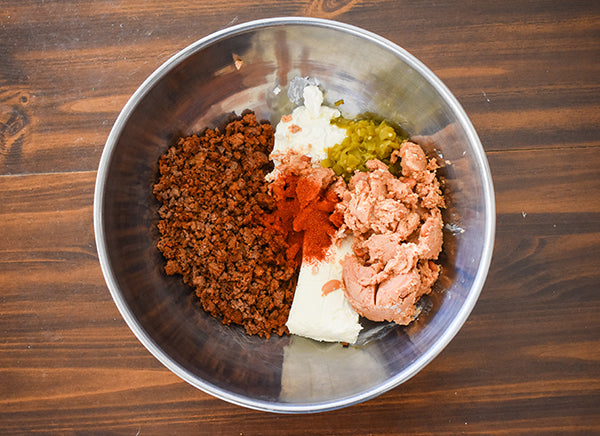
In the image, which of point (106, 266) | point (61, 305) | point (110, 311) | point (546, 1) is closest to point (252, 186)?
point (106, 266)

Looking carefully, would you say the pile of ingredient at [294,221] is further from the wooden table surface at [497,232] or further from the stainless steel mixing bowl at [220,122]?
the wooden table surface at [497,232]

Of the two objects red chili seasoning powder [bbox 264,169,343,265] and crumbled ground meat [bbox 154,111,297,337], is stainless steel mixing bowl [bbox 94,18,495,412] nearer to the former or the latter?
crumbled ground meat [bbox 154,111,297,337]

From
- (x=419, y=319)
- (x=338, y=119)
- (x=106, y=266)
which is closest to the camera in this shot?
(x=106, y=266)

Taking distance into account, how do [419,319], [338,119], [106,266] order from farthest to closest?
[338,119]
[419,319]
[106,266]

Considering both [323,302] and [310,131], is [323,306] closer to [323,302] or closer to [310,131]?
[323,302]

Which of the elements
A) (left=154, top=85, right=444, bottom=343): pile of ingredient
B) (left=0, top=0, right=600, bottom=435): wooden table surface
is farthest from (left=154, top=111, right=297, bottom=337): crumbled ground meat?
(left=0, top=0, right=600, bottom=435): wooden table surface

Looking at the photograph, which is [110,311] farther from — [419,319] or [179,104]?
[419,319]

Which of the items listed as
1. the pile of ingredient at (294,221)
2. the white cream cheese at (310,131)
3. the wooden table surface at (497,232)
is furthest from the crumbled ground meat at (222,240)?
→ the wooden table surface at (497,232)
